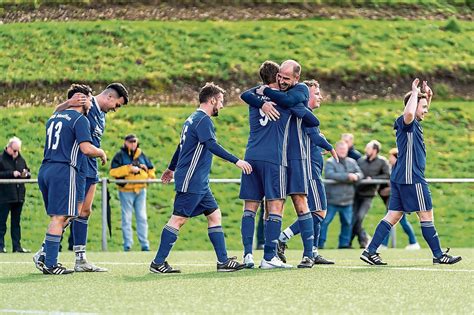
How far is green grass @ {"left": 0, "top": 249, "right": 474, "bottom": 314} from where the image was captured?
924cm

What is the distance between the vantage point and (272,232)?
44.0 feet

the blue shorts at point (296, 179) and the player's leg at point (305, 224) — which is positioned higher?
the blue shorts at point (296, 179)

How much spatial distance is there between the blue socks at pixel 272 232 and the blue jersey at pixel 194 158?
2.67 feet

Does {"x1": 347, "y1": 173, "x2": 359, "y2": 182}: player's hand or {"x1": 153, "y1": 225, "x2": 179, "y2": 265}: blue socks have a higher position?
{"x1": 347, "y1": 173, "x2": 359, "y2": 182}: player's hand

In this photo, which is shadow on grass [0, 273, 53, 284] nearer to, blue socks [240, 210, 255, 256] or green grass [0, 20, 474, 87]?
blue socks [240, 210, 255, 256]

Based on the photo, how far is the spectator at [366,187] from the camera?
23.5 m

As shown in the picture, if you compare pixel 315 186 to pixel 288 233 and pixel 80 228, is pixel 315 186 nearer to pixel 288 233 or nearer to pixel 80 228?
pixel 288 233

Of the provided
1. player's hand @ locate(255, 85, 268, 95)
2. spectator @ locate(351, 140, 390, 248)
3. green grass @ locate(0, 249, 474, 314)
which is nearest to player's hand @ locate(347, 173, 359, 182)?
spectator @ locate(351, 140, 390, 248)

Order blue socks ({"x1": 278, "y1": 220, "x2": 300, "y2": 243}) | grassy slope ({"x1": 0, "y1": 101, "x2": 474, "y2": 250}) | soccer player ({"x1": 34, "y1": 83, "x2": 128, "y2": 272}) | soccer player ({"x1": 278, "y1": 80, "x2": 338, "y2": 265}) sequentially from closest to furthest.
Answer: soccer player ({"x1": 34, "y1": 83, "x2": 128, "y2": 272}) → soccer player ({"x1": 278, "y1": 80, "x2": 338, "y2": 265}) → blue socks ({"x1": 278, "y1": 220, "x2": 300, "y2": 243}) → grassy slope ({"x1": 0, "y1": 101, "x2": 474, "y2": 250})

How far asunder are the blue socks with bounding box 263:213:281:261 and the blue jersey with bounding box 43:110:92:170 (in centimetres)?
217

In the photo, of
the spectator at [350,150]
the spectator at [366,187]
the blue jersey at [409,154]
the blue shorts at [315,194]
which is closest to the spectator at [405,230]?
the spectator at [366,187]

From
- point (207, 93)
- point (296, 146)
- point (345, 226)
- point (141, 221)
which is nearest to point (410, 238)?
point (345, 226)

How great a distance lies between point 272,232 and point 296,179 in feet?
2.05

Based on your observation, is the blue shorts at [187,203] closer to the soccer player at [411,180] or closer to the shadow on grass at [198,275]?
the shadow on grass at [198,275]
